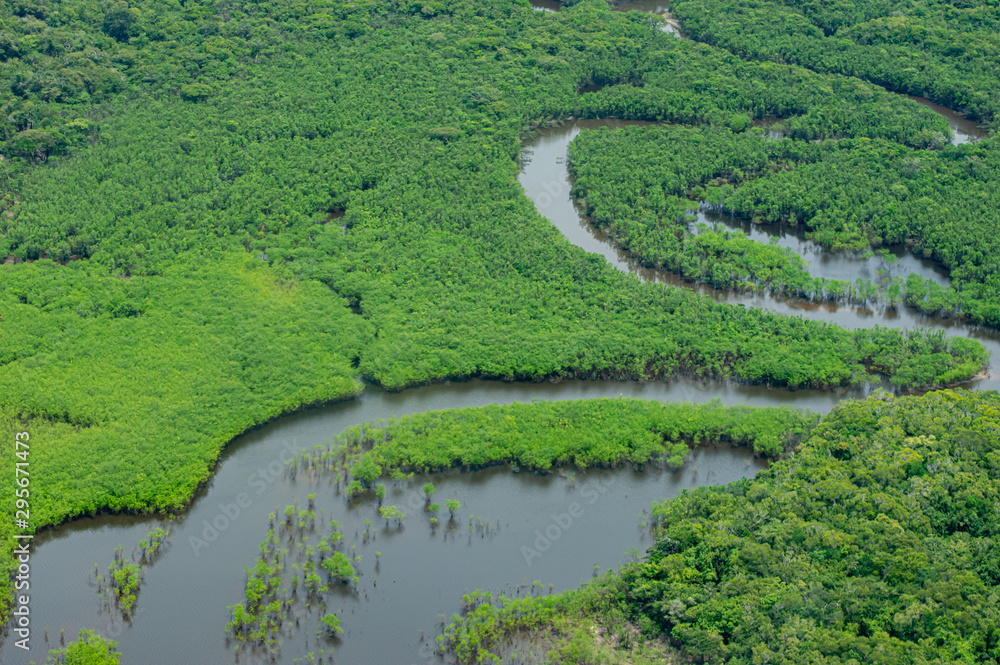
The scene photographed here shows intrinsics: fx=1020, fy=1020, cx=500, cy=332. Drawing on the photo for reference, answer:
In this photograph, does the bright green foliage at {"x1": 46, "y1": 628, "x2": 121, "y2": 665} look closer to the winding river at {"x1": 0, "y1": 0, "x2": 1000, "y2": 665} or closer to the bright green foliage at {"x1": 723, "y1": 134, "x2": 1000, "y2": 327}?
the winding river at {"x1": 0, "y1": 0, "x2": 1000, "y2": 665}

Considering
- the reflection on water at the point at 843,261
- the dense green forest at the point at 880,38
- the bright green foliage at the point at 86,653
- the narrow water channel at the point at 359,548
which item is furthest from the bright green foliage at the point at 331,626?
the dense green forest at the point at 880,38

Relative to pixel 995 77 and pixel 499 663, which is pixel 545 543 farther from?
pixel 995 77

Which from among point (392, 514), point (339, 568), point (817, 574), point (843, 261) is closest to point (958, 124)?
point (843, 261)

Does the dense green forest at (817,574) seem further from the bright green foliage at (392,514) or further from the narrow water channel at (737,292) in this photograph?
the narrow water channel at (737,292)

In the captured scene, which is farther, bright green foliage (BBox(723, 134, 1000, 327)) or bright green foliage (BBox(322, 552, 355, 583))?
bright green foliage (BBox(723, 134, 1000, 327))

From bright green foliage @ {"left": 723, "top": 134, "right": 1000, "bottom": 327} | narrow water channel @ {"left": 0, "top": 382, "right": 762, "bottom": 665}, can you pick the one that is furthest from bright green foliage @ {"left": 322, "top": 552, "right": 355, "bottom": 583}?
bright green foliage @ {"left": 723, "top": 134, "right": 1000, "bottom": 327}
